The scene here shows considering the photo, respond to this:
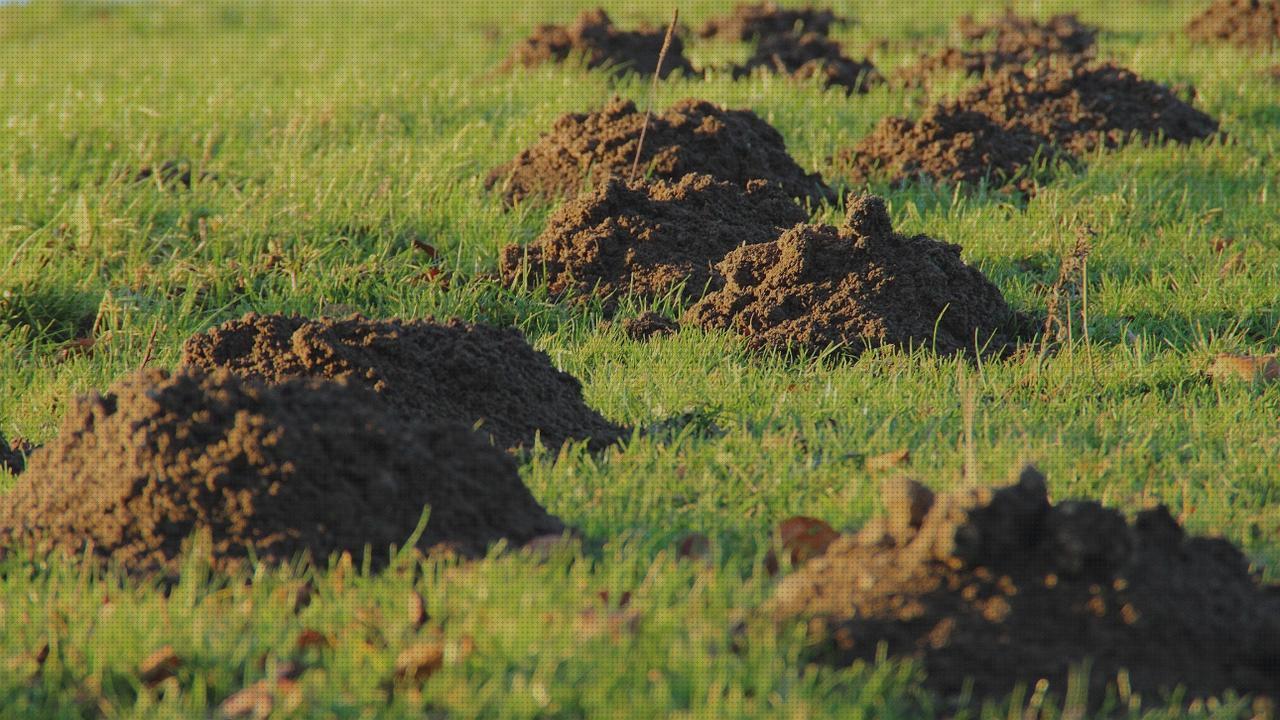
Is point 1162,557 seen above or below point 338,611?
above

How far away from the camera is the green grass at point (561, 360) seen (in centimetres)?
241

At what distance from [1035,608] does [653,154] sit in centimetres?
436

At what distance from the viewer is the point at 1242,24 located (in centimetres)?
1031

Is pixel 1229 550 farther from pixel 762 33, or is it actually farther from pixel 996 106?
pixel 762 33

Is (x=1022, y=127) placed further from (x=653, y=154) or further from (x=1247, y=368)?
(x=1247, y=368)

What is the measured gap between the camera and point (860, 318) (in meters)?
4.80

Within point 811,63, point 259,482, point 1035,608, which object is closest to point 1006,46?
point 811,63

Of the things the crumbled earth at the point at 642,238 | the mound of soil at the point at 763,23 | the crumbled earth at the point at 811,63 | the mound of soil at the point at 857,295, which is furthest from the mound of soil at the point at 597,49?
the mound of soil at the point at 857,295

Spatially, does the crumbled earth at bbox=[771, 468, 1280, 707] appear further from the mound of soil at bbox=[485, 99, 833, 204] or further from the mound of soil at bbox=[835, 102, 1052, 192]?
the mound of soil at bbox=[835, 102, 1052, 192]

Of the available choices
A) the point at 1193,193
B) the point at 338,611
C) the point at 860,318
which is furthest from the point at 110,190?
the point at 1193,193

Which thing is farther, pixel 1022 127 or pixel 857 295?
pixel 1022 127

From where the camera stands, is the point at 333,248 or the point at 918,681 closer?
the point at 918,681

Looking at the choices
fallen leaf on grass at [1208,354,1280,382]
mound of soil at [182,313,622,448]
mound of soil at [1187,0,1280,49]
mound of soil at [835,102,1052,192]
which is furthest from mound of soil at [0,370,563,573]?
mound of soil at [1187,0,1280,49]

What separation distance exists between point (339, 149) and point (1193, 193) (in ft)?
15.5
